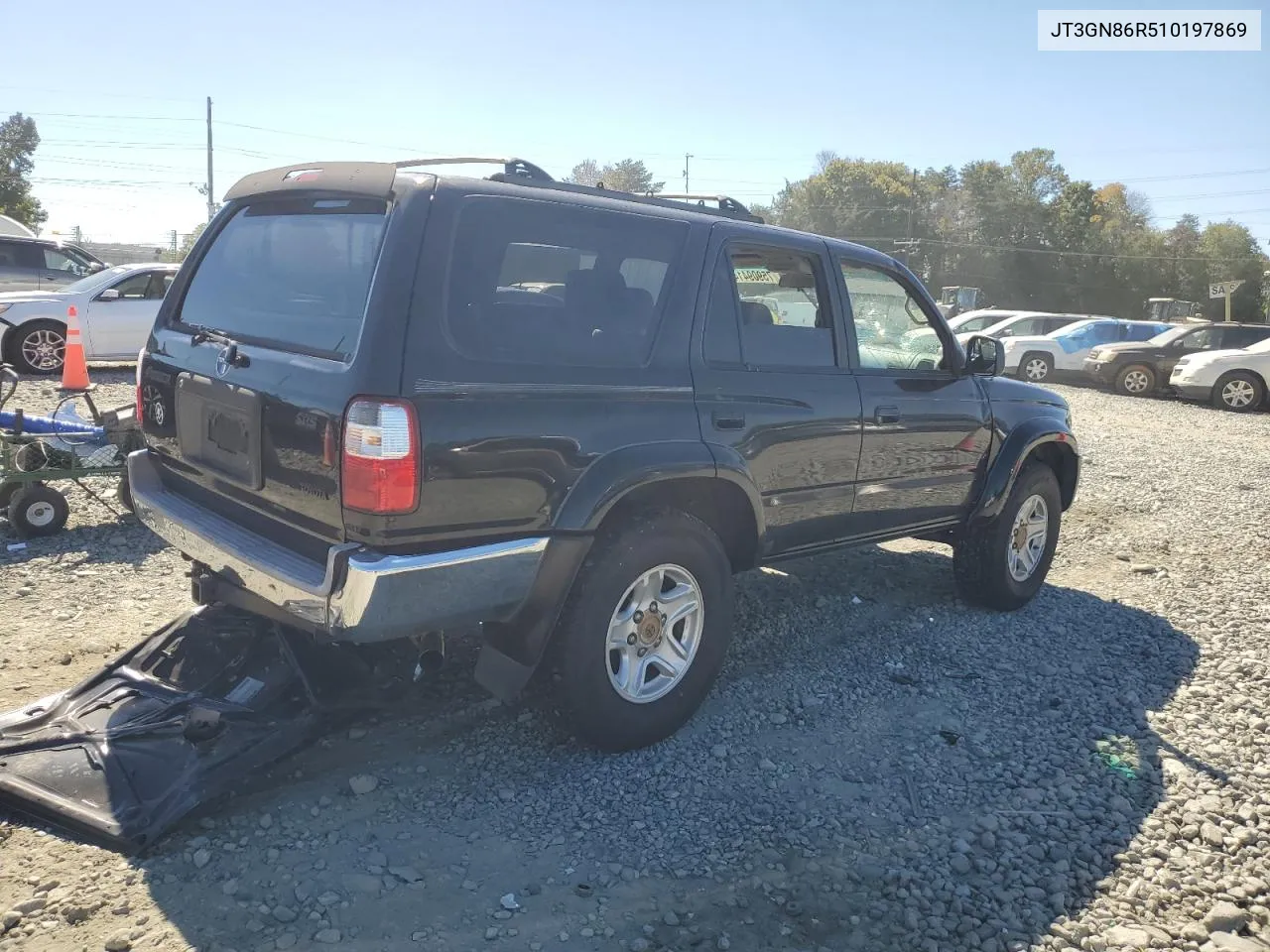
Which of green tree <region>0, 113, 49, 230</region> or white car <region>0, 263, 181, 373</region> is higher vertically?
green tree <region>0, 113, 49, 230</region>

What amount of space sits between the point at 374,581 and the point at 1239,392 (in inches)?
733

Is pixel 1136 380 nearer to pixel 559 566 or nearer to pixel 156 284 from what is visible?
pixel 156 284

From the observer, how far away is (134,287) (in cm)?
1341

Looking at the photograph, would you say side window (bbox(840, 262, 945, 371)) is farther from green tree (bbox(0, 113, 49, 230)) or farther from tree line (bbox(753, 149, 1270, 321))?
tree line (bbox(753, 149, 1270, 321))

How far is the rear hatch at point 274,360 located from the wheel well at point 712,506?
1.02 meters

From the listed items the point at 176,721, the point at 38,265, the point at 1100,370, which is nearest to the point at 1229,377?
the point at 1100,370

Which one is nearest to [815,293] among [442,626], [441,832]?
[442,626]

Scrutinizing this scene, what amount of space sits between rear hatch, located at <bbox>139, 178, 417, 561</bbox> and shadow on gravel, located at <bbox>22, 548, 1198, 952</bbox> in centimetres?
96

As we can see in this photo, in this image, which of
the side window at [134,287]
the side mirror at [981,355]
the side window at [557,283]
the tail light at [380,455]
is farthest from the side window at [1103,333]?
the tail light at [380,455]

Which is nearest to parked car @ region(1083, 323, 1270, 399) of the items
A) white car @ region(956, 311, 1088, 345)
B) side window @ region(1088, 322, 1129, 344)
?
side window @ region(1088, 322, 1129, 344)

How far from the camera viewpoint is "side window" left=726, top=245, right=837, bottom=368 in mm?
4047

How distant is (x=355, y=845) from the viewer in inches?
123

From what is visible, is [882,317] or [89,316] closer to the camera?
[882,317]

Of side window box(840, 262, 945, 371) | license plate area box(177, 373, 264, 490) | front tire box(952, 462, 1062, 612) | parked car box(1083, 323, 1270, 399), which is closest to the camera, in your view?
license plate area box(177, 373, 264, 490)
